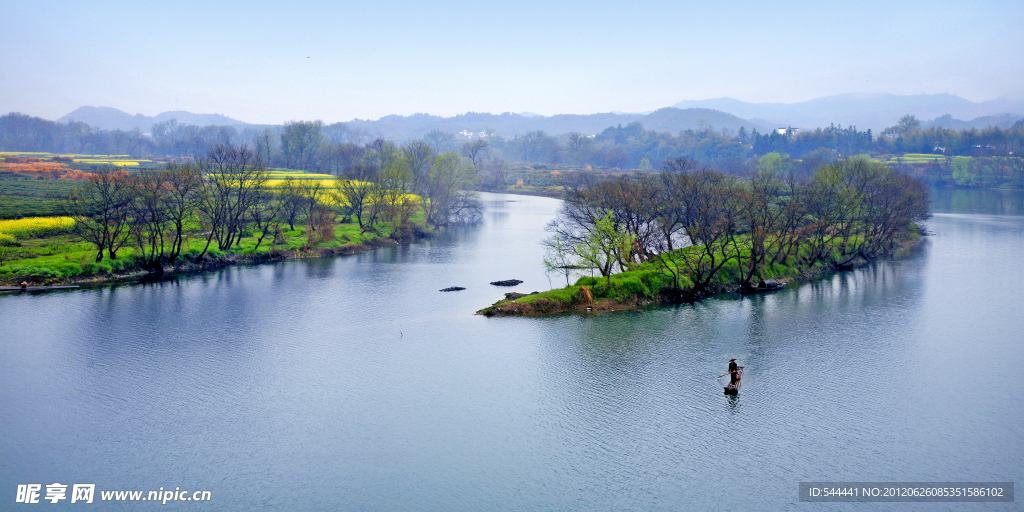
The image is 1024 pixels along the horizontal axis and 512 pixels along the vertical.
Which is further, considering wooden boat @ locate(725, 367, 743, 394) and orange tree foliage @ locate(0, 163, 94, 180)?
orange tree foliage @ locate(0, 163, 94, 180)

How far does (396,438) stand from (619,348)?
16.3 metres

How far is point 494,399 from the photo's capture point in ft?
102

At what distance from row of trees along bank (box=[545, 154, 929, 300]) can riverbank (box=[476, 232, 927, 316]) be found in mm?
133

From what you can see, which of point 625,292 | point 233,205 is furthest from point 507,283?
point 233,205

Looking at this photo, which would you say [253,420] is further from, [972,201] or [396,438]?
[972,201]

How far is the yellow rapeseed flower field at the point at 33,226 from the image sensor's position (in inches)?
2613

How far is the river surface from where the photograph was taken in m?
23.8

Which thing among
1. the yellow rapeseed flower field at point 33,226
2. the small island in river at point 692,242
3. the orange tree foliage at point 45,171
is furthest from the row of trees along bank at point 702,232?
the orange tree foliage at point 45,171

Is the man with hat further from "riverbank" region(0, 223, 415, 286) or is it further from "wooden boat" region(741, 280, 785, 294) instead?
"riverbank" region(0, 223, 415, 286)

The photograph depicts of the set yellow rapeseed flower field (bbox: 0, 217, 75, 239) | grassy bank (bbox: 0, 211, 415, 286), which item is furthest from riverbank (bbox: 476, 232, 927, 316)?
yellow rapeseed flower field (bbox: 0, 217, 75, 239)

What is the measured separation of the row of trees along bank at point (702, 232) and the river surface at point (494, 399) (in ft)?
16.0

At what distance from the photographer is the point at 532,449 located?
26297 millimetres

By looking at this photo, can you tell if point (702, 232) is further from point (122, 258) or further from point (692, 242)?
point (122, 258)

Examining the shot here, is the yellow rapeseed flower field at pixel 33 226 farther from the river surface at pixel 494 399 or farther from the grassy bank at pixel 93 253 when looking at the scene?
the river surface at pixel 494 399
